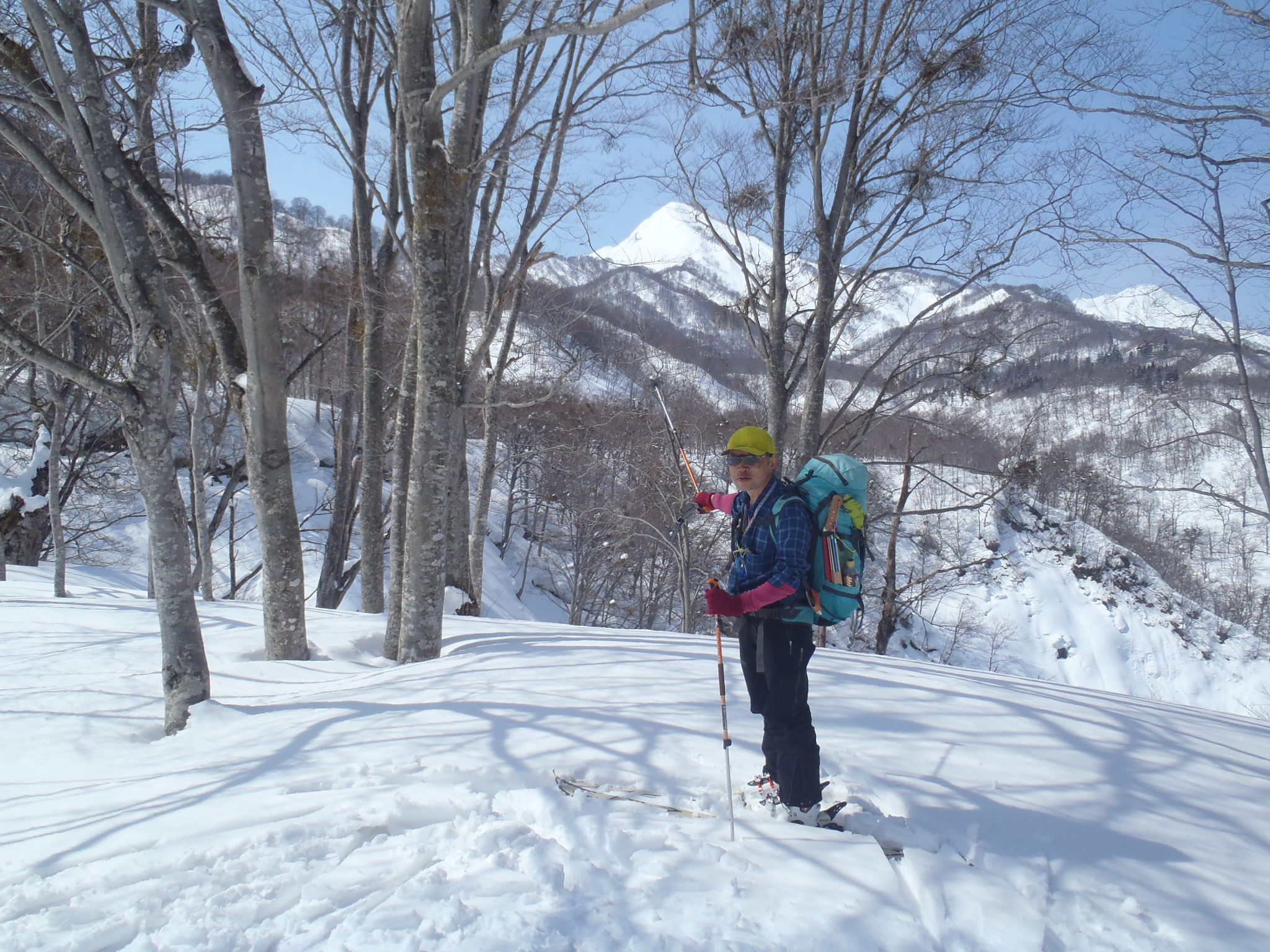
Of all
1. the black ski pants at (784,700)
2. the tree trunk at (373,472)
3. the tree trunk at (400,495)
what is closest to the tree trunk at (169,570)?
the tree trunk at (400,495)

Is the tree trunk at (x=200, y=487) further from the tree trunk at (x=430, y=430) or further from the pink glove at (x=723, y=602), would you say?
the pink glove at (x=723, y=602)

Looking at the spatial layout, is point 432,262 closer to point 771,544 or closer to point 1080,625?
point 771,544

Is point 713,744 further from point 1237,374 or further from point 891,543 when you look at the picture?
point 891,543

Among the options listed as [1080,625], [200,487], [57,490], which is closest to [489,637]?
[200,487]

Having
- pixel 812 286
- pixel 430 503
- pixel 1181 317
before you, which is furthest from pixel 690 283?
pixel 430 503

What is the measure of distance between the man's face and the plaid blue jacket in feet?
0.14

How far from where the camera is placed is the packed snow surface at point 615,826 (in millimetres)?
2037

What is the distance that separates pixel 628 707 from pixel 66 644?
572cm

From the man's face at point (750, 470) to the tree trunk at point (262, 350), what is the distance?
13.8 feet

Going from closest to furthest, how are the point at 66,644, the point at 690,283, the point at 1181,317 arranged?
the point at 66,644 → the point at 1181,317 → the point at 690,283

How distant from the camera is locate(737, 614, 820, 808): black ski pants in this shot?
269 centimetres

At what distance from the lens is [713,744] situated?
10.7ft

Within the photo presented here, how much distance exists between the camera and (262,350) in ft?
18.0

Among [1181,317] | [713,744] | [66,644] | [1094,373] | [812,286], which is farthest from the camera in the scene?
[1094,373]
